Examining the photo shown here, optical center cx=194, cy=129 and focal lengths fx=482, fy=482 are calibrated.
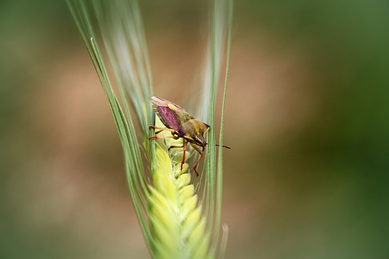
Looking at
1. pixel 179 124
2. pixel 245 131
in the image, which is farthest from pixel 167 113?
pixel 245 131

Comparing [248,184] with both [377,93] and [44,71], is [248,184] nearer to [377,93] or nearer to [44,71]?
[377,93]

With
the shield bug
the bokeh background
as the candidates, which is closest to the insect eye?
the shield bug

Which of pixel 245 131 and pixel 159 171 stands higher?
pixel 159 171

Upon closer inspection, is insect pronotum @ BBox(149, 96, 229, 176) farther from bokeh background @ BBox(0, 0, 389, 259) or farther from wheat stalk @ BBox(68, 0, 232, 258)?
bokeh background @ BBox(0, 0, 389, 259)

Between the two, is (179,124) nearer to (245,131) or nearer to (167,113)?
(167,113)

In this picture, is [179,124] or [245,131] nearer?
[179,124]

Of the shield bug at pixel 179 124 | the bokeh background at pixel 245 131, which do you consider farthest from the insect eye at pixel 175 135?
the bokeh background at pixel 245 131

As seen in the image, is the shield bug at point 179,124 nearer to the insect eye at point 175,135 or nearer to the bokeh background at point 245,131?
the insect eye at point 175,135

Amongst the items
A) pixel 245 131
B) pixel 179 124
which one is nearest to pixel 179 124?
pixel 179 124
